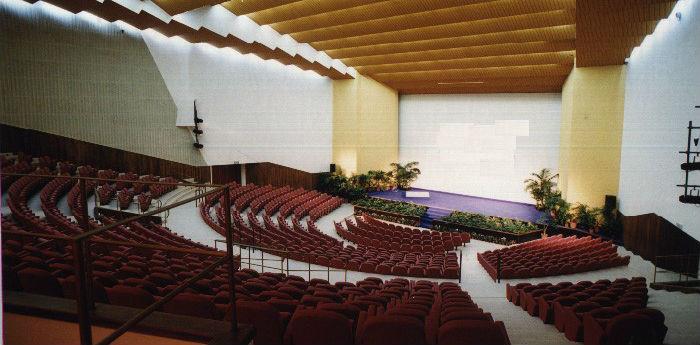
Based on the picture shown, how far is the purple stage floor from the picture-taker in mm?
17641

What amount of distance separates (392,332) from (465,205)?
16765 mm

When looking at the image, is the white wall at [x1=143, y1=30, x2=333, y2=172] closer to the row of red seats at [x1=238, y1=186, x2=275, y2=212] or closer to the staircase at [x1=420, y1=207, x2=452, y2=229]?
the row of red seats at [x1=238, y1=186, x2=275, y2=212]

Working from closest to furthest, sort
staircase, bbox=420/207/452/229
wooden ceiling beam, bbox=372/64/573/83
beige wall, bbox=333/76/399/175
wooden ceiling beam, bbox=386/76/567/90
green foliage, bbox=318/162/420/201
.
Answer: wooden ceiling beam, bbox=372/64/573/83, staircase, bbox=420/207/452/229, wooden ceiling beam, bbox=386/76/567/90, green foliage, bbox=318/162/420/201, beige wall, bbox=333/76/399/175

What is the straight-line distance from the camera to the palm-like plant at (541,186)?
17.8m

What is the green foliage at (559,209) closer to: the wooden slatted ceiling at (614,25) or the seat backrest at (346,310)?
the wooden slatted ceiling at (614,25)

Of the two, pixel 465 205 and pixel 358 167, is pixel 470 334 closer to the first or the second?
pixel 465 205

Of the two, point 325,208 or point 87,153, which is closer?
point 87,153

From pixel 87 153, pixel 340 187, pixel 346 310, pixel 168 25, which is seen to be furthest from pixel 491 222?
pixel 87 153

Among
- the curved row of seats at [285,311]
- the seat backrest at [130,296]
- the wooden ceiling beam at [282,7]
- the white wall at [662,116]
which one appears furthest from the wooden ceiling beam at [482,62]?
the seat backrest at [130,296]

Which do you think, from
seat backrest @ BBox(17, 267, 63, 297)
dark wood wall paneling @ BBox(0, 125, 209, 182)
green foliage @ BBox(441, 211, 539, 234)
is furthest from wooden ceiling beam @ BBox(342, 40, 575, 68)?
seat backrest @ BBox(17, 267, 63, 297)

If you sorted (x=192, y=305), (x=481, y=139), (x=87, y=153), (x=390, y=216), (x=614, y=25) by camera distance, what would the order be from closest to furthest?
(x=192, y=305), (x=614, y=25), (x=87, y=153), (x=390, y=216), (x=481, y=139)

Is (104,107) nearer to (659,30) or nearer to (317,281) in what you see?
(317,281)

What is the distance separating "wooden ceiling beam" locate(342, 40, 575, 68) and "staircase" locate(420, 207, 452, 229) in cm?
639

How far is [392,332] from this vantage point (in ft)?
10.6
